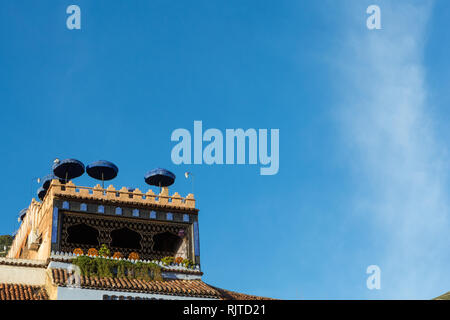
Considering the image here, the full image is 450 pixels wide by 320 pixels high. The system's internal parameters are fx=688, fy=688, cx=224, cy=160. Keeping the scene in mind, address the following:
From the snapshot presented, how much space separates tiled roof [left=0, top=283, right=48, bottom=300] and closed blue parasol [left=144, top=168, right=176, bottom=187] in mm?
12592

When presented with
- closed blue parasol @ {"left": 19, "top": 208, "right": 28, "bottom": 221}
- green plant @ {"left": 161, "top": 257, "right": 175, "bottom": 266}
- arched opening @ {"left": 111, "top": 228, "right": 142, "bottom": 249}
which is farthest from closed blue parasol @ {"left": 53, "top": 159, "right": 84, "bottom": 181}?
closed blue parasol @ {"left": 19, "top": 208, "right": 28, "bottom": 221}

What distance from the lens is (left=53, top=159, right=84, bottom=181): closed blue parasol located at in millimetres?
50250

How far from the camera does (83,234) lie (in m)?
50.5

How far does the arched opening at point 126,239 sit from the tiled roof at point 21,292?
974 cm

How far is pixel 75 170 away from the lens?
50.6 metres

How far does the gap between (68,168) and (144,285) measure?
515 inches

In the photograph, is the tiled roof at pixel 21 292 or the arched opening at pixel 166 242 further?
the arched opening at pixel 166 242

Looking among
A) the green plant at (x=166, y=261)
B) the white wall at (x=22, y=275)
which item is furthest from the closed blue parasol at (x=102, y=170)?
the white wall at (x=22, y=275)

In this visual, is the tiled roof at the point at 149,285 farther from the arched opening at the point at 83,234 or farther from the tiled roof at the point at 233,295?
the arched opening at the point at 83,234

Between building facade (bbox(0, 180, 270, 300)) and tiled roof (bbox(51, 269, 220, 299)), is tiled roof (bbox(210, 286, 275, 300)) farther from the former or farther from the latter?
tiled roof (bbox(51, 269, 220, 299))

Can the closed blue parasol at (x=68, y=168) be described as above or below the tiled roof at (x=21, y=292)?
above

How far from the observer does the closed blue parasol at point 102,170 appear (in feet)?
164
